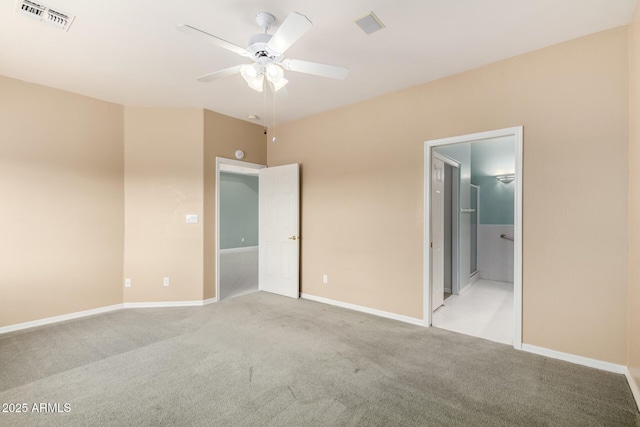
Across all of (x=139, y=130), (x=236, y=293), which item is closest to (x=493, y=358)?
(x=236, y=293)

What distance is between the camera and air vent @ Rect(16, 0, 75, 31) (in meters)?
2.15

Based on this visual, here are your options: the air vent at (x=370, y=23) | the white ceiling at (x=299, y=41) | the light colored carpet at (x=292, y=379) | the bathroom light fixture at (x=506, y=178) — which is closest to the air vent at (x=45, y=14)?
the white ceiling at (x=299, y=41)

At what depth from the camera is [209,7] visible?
Result: 7.08 feet

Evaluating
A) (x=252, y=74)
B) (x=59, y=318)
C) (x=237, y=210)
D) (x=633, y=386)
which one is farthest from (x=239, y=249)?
(x=633, y=386)

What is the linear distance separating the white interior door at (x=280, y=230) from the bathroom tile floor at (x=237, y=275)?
0.42 meters

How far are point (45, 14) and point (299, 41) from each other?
1.98m

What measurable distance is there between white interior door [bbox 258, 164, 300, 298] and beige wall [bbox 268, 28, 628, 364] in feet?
4.13

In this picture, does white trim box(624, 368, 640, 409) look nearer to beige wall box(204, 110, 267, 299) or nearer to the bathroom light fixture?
the bathroom light fixture

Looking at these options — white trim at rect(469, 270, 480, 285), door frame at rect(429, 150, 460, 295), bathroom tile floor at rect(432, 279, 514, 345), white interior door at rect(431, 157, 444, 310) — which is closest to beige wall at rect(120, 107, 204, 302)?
white interior door at rect(431, 157, 444, 310)

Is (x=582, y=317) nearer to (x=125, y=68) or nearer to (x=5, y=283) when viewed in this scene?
(x=125, y=68)

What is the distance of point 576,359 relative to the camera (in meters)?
2.52

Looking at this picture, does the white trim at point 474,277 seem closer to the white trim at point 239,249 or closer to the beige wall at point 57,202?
the beige wall at point 57,202

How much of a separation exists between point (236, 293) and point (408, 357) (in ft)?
10.1

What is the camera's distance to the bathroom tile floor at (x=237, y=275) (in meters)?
4.99
